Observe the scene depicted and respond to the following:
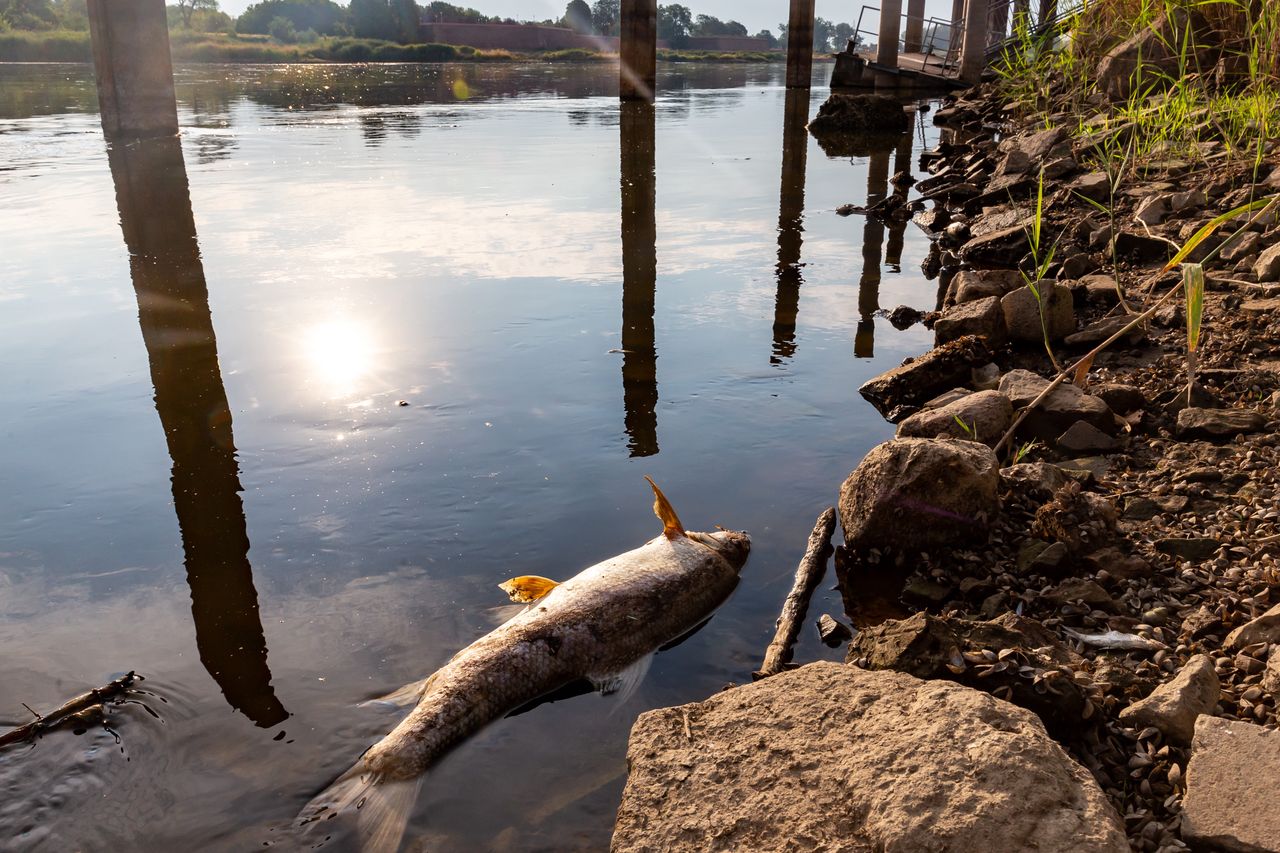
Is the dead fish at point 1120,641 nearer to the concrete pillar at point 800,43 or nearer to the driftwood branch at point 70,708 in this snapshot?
the driftwood branch at point 70,708

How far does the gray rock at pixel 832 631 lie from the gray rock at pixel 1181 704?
1102 mm

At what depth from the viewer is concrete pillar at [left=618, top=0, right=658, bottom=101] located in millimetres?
28953

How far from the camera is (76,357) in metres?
6.62

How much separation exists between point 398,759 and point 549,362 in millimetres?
3772

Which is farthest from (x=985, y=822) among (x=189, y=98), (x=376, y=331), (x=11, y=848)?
(x=189, y=98)

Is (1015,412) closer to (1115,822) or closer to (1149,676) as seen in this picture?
(1149,676)

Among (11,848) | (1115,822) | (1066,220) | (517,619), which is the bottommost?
(11,848)

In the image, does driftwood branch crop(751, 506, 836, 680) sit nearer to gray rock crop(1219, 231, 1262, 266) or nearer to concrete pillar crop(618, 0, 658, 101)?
gray rock crop(1219, 231, 1262, 266)

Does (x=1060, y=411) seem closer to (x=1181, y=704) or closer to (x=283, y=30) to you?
(x=1181, y=704)

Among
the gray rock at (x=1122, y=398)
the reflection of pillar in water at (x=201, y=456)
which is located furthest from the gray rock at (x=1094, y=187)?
the reflection of pillar in water at (x=201, y=456)

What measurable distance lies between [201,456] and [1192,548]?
4.82 meters

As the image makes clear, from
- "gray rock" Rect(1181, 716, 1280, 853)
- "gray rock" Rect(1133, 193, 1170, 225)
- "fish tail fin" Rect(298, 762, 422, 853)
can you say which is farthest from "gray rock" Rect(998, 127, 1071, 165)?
"fish tail fin" Rect(298, 762, 422, 853)

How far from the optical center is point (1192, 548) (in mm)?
3771

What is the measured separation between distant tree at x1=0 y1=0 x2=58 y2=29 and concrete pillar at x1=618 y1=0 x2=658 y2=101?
193 feet
